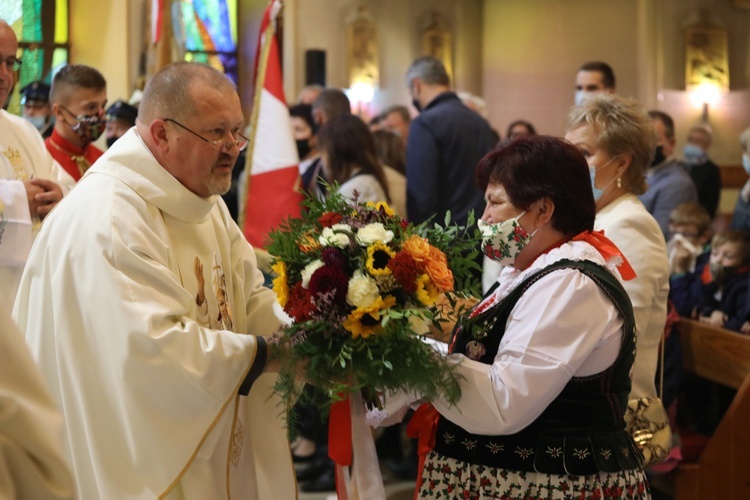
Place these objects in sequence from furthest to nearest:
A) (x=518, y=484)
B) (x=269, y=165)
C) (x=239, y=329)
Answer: (x=269, y=165) < (x=239, y=329) < (x=518, y=484)

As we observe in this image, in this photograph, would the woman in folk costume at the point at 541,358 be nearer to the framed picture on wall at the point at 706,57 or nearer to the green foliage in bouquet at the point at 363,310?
the green foliage in bouquet at the point at 363,310

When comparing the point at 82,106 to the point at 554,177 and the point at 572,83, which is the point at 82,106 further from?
the point at 572,83

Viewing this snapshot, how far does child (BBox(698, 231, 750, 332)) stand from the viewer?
5184 millimetres

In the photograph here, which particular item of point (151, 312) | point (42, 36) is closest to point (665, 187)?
point (151, 312)

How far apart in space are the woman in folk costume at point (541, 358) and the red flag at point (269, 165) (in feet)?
10.4

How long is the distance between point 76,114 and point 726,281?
3.48 meters

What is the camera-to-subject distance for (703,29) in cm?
1199

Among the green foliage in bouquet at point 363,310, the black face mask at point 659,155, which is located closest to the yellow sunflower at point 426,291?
the green foliage in bouquet at point 363,310

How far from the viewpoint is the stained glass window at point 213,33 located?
38.1 feet

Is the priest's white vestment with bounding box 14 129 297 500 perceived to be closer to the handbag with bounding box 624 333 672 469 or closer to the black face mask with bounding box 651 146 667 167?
the handbag with bounding box 624 333 672 469

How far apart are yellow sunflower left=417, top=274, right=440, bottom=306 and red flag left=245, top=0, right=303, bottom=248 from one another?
3.28 metres

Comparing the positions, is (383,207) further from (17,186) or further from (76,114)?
(76,114)

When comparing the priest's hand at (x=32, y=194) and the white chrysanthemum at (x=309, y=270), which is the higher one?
the priest's hand at (x=32, y=194)

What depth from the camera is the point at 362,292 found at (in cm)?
242
